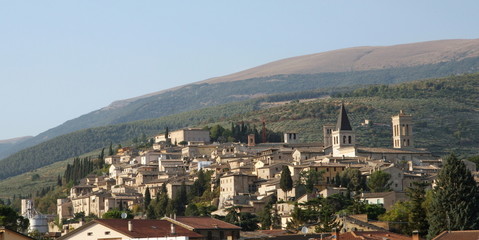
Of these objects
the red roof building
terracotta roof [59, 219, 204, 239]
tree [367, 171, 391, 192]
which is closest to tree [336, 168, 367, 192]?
tree [367, 171, 391, 192]

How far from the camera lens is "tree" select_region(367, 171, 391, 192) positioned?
97.1 m

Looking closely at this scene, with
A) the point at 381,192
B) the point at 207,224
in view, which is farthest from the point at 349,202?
the point at 207,224

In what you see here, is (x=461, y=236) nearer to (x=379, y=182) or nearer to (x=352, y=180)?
(x=379, y=182)

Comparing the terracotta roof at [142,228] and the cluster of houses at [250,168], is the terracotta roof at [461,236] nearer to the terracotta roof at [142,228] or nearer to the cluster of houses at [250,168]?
the terracotta roof at [142,228]

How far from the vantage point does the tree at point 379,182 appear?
97062mm

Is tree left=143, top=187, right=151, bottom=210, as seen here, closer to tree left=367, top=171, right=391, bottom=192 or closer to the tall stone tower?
tree left=367, top=171, right=391, bottom=192

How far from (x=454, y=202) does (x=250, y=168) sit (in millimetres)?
54827

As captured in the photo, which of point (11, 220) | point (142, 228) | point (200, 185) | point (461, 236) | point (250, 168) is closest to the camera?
point (461, 236)

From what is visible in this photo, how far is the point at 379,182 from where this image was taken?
97125 millimetres

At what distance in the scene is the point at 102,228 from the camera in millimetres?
46375

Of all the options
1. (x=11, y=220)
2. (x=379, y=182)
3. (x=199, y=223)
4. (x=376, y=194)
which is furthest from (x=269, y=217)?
(x=199, y=223)

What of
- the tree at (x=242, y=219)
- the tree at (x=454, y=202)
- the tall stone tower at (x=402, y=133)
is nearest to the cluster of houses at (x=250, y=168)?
the tall stone tower at (x=402, y=133)

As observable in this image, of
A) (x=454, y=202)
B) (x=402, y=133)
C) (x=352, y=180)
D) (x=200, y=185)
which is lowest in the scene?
(x=200, y=185)

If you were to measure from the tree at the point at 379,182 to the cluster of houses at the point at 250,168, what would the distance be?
964 mm
